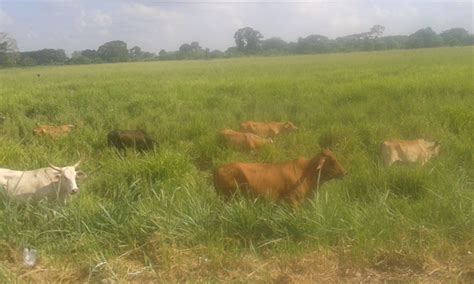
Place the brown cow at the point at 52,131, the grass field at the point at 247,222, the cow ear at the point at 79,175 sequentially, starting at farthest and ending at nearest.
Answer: the brown cow at the point at 52,131
the cow ear at the point at 79,175
the grass field at the point at 247,222

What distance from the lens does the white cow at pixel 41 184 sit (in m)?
5.30

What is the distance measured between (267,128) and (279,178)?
391 cm

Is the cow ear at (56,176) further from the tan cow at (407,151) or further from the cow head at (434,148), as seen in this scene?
the cow head at (434,148)

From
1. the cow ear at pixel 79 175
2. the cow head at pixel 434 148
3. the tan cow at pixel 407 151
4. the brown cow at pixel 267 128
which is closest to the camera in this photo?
the cow ear at pixel 79 175

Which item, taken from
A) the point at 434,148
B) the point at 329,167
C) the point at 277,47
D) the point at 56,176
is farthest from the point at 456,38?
the point at 56,176

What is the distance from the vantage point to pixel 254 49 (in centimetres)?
7169

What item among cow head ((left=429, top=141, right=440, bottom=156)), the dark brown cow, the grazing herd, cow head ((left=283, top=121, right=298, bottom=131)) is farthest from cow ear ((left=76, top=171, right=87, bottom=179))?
cow head ((left=429, top=141, right=440, bottom=156))

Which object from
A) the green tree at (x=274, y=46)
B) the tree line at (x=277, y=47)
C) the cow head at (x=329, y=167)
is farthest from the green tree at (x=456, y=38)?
the cow head at (x=329, y=167)

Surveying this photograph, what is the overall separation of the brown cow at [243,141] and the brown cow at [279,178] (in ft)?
7.45

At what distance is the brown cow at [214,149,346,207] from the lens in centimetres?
518

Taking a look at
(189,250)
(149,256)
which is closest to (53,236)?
(149,256)

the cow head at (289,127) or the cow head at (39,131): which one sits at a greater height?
the cow head at (39,131)

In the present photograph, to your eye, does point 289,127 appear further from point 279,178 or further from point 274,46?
point 274,46

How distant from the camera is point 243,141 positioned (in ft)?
25.5
